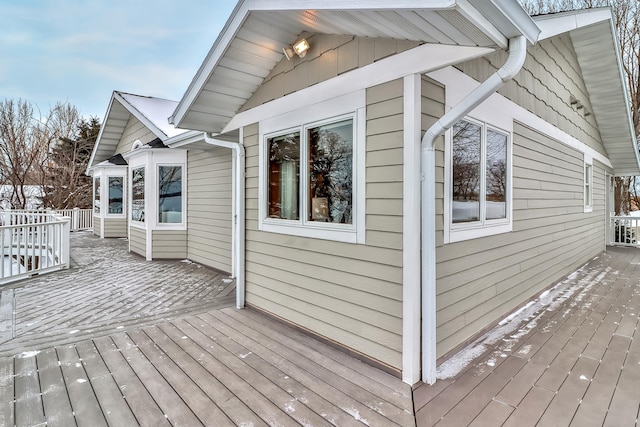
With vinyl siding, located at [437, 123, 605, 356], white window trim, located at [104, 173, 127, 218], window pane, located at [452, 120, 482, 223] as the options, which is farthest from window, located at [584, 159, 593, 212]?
white window trim, located at [104, 173, 127, 218]

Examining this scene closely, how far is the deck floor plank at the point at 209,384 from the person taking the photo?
215cm

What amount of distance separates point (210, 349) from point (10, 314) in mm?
2807

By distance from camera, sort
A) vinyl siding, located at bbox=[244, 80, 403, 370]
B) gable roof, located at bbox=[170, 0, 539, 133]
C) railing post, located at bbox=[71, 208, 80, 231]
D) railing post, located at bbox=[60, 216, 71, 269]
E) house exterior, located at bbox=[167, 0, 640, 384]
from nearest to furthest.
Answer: gable roof, located at bbox=[170, 0, 539, 133] → house exterior, located at bbox=[167, 0, 640, 384] → vinyl siding, located at bbox=[244, 80, 403, 370] → railing post, located at bbox=[60, 216, 71, 269] → railing post, located at bbox=[71, 208, 80, 231]

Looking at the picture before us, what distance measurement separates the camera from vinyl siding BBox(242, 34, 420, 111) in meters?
2.78

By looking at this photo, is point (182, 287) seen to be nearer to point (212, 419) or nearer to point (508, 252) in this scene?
point (212, 419)

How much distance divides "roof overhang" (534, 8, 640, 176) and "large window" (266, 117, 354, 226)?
2.45m

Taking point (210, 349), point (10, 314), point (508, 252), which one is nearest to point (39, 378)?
point (210, 349)

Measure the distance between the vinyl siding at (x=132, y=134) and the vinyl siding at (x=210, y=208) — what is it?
255 centimetres

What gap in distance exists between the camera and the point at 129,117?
10.2 m

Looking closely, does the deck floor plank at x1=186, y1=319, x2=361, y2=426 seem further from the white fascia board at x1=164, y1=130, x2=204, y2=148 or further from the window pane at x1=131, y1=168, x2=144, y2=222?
the window pane at x1=131, y1=168, x2=144, y2=222

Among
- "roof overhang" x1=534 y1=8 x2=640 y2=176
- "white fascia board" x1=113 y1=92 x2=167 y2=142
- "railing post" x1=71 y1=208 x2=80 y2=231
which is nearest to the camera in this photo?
"roof overhang" x1=534 y1=8 x2=640 y2=176

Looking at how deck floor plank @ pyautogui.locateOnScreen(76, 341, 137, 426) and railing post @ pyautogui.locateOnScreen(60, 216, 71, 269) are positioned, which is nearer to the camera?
deck floor plank @ pyautogui.locateOnScreen(76, 341, 137, 426)

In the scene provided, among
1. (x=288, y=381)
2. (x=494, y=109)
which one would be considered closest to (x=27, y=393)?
(x=288, y=381)

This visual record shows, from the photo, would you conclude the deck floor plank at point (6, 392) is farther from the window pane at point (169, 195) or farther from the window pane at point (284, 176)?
the window pane at point (169, 195)
